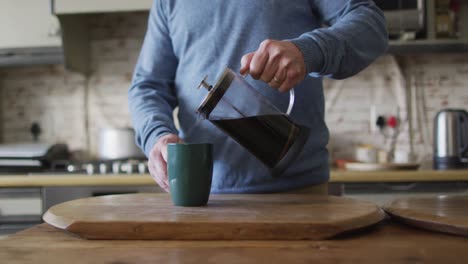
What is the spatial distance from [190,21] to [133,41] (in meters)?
1.54

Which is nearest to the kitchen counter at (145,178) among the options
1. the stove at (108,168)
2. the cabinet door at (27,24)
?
the stove at (108,168)

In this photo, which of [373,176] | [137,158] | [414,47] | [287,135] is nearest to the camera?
[287,135]

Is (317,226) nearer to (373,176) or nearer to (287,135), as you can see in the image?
(287,135)

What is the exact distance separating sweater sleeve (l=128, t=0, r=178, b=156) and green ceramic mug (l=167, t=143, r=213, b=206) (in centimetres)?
30

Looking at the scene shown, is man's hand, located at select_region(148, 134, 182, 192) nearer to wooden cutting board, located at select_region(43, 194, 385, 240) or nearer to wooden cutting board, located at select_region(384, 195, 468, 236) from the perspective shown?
wooden cutting board, located at select_region(43, 194, 385, 240)

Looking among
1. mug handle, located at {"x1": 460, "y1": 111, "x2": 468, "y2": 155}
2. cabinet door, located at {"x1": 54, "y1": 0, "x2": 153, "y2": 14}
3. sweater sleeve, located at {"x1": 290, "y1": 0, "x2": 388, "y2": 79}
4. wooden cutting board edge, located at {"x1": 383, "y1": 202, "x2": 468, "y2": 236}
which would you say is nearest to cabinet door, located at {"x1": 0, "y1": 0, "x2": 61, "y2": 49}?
cabinet door, located at {"x1": 54, "y1": 0, "x2": 153, "y2": 14}

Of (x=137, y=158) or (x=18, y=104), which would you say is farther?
(x=18, y=104)

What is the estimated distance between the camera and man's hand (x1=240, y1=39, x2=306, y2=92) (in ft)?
2.30

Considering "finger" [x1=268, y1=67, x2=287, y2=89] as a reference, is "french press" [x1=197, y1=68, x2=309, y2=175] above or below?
below

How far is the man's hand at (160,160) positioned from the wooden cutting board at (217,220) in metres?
0.16

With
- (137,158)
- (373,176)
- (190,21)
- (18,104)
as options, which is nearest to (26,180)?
(137,158)

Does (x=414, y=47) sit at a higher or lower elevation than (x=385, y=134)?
higher

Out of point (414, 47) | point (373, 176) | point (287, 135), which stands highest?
point (414, 47)

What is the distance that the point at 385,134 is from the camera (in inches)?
93.8
